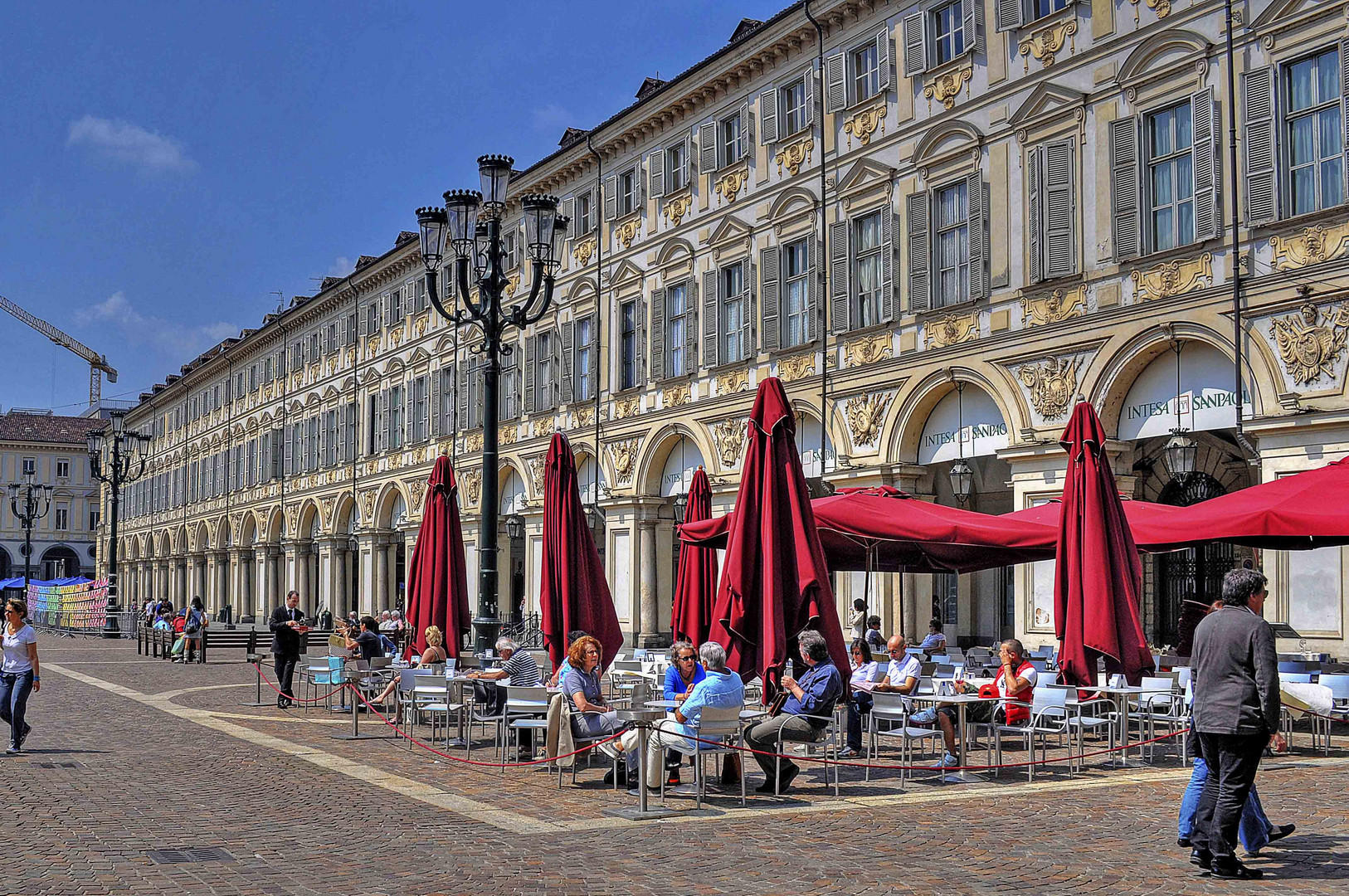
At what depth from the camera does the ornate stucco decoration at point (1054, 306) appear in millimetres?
21438

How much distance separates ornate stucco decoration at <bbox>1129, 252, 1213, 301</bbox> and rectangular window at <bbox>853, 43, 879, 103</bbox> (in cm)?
726

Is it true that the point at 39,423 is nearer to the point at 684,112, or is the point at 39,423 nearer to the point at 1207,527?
the point at 684,112

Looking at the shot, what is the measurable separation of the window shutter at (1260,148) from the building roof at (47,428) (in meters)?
95.2

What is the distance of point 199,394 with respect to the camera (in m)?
71.4

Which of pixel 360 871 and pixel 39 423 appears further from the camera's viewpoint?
pixel 39 423

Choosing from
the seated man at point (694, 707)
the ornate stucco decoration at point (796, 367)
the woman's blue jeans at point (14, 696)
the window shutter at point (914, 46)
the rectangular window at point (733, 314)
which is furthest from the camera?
the rectangular window at point (733, 314)

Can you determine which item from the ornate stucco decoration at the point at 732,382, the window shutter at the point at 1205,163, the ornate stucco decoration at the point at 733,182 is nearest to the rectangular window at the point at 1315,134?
the window shutter at the point at 1205,163

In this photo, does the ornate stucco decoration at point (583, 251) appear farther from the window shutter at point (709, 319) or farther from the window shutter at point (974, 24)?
the window shutter at point (974, 24)

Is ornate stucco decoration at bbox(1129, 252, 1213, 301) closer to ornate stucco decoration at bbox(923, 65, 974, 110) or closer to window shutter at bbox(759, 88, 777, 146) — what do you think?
ornate stucco decoration at bbox(923, 65, 974, 110)

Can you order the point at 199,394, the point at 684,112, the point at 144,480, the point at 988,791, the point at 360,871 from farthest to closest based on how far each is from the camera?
the point at 144,480 < the point at 199,394 < the point at 684,112 < the point at 988,791 < the point at 360,871

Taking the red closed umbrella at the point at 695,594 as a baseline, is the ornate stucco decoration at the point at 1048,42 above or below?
above

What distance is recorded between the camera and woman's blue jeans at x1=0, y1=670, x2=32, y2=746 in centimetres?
1358

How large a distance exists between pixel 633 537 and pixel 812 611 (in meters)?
20.8

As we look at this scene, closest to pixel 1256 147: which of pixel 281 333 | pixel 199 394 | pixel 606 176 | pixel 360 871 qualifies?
pixel 360 871
